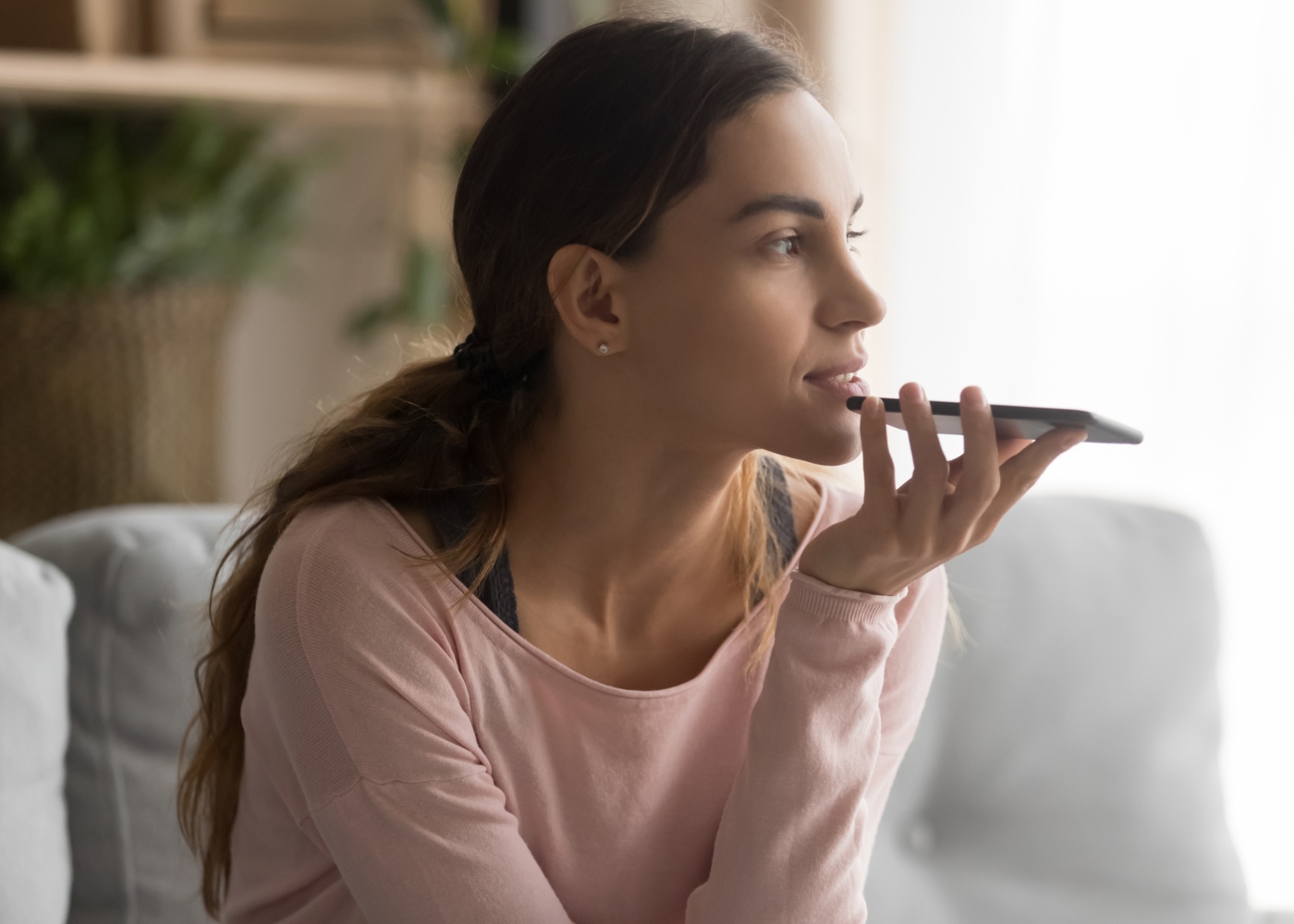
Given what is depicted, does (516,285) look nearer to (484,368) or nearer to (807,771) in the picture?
(484,368)

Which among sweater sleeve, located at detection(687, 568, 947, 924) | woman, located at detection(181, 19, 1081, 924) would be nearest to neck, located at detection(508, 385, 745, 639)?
woman, located at detection(181, 19, 1081, 924)

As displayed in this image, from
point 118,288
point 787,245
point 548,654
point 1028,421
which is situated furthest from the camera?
point 118,288

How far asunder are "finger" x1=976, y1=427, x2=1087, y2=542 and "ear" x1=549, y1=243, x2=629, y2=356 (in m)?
0.30

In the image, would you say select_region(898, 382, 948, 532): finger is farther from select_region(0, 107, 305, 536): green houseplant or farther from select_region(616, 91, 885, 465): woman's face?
select_region(0, 107, 305, 536): green houseplant

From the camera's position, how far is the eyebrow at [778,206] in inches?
37.6

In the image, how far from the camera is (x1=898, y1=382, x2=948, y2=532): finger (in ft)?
2.92

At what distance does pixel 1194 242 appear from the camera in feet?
6.31

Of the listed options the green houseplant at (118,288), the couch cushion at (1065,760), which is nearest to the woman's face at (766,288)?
the couch cushion at (1065,760)

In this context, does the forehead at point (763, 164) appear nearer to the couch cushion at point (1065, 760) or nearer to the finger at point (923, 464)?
the finger at point (923, 464)

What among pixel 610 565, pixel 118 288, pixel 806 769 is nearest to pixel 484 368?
pixel 610 565

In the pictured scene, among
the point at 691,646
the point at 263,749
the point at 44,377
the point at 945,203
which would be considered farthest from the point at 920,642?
the point at 44,377

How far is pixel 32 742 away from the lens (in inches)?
45.9

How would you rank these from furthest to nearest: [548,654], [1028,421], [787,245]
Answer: [548,654]
[787,245]
[1028,421]

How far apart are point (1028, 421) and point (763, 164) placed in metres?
0.26
